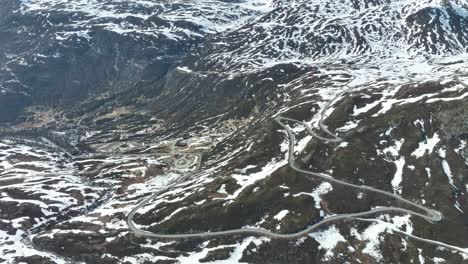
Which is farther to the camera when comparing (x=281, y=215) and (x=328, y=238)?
(x=281, y=215)

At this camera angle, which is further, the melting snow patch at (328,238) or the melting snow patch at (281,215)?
the melting snow patch at (281,215)

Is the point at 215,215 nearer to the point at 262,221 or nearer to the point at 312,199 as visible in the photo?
the point at 262,221

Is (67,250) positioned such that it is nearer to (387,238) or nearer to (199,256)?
(199,256)

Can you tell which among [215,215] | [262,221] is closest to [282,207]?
[262,221]

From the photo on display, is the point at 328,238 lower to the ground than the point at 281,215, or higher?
lower

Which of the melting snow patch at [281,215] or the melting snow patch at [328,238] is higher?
the melting snow patch at [281,215]

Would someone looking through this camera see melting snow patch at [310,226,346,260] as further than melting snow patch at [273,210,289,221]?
No

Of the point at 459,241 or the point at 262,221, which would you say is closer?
the point at 459,241

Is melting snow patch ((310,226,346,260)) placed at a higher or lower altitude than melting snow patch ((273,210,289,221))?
lower

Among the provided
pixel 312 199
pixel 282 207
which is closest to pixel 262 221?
pixel 282 207
